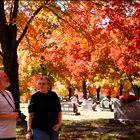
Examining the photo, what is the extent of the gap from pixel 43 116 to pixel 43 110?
104 mm

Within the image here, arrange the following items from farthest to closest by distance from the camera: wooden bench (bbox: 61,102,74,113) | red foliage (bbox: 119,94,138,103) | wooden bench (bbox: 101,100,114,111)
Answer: wooden bench (bbox: 101,100,114,111), wooden bench (bbox: 61,102,74,113), red foliage (bbox: 119,94,138,103)

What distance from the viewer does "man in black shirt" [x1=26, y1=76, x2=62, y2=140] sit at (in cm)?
708

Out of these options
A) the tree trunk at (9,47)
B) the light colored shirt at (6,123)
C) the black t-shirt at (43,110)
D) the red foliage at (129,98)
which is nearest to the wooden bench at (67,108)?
the red foliage at (129,98)

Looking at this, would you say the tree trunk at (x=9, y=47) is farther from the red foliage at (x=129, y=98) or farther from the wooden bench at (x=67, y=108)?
the wooden bench at (x=67, y=108)

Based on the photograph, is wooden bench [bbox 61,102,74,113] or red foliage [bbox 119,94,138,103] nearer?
red foliage [bbox 119,94,138,103]

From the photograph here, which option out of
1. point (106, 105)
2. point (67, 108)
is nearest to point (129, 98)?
point (67, 108)

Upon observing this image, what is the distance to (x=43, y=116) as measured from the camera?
712 centimetres

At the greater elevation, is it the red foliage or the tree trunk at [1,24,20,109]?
the tree trunk at [1,24,20,109]

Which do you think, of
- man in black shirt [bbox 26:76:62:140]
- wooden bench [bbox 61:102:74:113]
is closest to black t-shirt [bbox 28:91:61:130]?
man in black shirt [bbox 26:76:62:140]

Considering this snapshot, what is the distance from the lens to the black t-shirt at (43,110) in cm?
710

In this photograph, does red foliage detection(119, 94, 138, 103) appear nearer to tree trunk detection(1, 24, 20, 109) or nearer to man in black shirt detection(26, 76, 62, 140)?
tree trunk detection(1, 24, 20, 109)

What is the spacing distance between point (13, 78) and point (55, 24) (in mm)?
4856

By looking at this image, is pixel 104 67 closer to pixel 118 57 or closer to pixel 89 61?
pixel 89 61

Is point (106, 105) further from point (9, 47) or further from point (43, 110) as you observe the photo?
point (43, 110)
